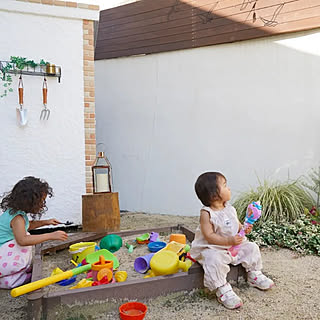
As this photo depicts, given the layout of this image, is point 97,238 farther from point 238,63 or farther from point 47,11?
point 238,63

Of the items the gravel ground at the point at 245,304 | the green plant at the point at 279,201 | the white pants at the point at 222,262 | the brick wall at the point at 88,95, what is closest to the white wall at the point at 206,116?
the green plant at the point at 279,201

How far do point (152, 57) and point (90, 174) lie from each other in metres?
2.49

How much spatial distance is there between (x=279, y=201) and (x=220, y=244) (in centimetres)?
195

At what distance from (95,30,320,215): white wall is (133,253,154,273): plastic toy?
2537 millimetres

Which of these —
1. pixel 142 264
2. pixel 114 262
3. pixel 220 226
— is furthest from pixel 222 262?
pixel 114 262

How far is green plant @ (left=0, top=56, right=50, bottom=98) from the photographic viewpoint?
3.95m

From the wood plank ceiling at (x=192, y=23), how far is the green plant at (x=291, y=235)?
254 cm

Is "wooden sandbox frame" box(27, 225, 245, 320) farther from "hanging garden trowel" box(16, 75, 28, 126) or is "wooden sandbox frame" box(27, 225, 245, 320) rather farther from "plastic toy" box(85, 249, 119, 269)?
"hanging garden trowel" box(16, 75, 28, 126)

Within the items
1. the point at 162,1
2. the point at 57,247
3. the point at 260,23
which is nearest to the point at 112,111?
the point at 162,1

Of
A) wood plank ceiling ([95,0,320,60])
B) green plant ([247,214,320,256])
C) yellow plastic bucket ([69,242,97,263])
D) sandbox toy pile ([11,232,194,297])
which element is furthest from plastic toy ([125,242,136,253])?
wood plank ceiling ([95,0,320,60])

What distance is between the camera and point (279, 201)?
4.05 meters

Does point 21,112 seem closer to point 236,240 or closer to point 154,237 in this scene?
point 154,237

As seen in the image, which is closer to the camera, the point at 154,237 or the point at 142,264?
the point at 142,264

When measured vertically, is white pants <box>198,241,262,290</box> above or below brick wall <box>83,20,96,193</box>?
below
